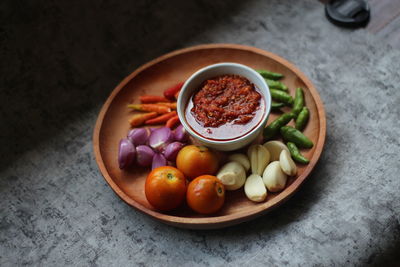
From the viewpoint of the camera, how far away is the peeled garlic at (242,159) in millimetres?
1564

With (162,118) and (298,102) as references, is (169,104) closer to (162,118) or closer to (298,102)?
(162,118)

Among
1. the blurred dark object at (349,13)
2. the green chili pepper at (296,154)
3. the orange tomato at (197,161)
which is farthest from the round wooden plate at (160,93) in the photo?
the blurred dark object at (349,13)

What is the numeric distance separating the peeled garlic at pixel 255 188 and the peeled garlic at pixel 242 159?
4cm

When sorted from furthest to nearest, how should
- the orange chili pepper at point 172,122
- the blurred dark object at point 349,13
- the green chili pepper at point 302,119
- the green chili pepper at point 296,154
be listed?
1. the blurred dark object at point 349,13
2. the orange chili pepper at point 172,122
3. the green chili pepper at point 302,119
4. the green chili pepper at point 296,154

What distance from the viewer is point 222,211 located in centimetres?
150

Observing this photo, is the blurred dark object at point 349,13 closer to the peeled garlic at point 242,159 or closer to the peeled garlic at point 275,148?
the peeled garlic at point 275,148

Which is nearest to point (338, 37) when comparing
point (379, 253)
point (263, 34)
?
point (263, 34)

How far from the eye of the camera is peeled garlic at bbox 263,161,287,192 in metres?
1.48

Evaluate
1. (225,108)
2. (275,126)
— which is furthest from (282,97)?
(225,108)

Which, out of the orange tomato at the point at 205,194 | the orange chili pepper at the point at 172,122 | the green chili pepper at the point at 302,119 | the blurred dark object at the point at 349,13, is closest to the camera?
the orange tomato at the point at 205,194

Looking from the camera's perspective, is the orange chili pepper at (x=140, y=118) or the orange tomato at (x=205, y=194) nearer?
the orange tomato at (x=205, y=194)

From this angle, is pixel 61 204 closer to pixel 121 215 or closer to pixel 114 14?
pixel 121 215

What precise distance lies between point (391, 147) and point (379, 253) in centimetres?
41

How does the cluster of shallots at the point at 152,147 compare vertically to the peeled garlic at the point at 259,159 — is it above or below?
below
